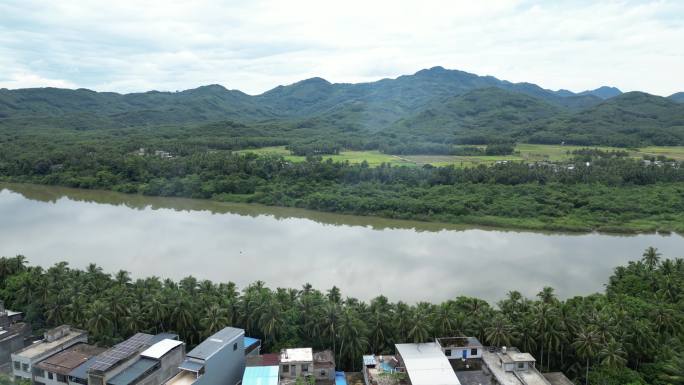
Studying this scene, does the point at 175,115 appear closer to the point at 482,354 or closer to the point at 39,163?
the point at 39,163

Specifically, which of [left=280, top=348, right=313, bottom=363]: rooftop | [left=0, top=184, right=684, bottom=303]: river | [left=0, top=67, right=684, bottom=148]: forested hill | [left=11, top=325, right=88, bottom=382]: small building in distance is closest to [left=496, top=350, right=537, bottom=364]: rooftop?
[left=280, top=348, right=313, bottom=363]: rooftop

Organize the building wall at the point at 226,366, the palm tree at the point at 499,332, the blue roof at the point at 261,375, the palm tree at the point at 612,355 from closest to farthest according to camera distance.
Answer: the blue roof at the point at 261,375 → the building wall at the point at 226,366 → the palm tree at the point at 612,355 → the palm tree at the point at 499,332

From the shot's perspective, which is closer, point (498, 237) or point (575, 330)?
point (575, 330)

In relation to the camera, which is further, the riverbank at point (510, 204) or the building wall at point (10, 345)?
the riverbank at point (510, 204)

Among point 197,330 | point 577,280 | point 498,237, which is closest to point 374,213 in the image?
point 498,237

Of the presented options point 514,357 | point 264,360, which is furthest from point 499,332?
point 264,360

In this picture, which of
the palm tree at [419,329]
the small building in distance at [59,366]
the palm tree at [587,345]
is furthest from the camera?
the palm tree at [419,329]

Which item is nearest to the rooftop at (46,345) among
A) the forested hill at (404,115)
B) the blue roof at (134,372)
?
the blue roof at (134,372)

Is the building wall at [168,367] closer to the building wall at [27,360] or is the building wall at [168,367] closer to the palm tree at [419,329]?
the building wall at [27,360]
